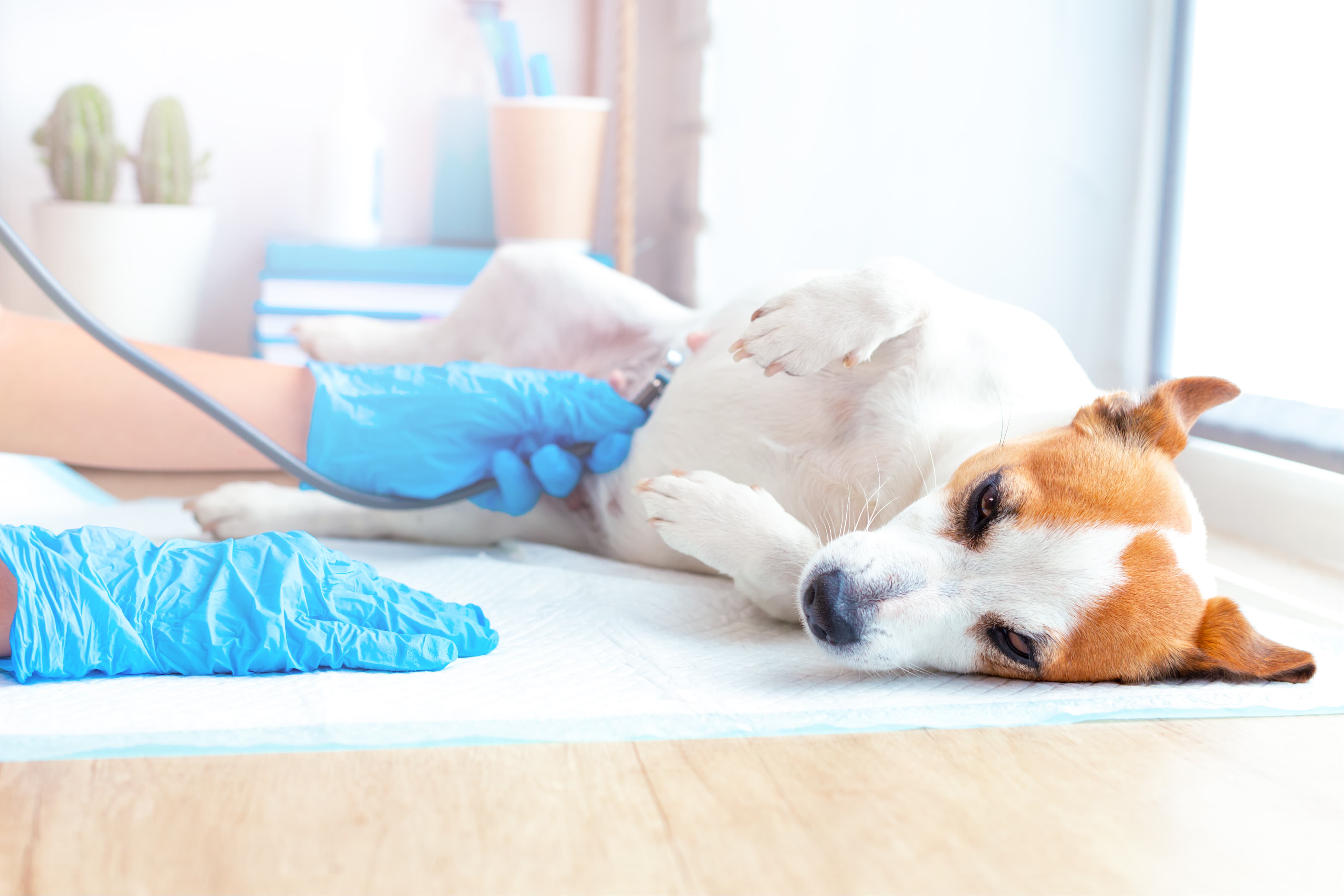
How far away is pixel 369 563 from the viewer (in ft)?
4.22

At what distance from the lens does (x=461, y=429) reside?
1330 millimetres

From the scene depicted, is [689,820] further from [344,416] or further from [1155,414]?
[344,416]

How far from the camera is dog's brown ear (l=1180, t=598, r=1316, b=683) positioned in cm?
97

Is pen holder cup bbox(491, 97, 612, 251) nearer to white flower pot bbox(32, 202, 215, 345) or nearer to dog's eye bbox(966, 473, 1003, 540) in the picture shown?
white flower pot bbox(32, 202, 215, 345)

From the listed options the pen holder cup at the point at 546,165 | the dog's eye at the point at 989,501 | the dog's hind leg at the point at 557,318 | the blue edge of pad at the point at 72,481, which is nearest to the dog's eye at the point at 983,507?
the dog's eye at the point at 989,501

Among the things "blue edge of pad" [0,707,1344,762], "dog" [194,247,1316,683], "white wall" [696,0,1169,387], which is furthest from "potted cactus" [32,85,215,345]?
"blue edge of pad" [0,707,1344,762]

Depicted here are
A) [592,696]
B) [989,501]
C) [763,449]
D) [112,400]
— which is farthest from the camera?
[112,400]

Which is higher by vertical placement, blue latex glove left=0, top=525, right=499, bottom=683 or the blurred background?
the blurred background

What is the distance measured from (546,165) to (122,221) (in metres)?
0.81

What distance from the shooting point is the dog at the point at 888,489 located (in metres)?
0.95

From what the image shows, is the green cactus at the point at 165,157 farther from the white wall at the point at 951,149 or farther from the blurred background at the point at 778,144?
the white wall at the point at 951,149

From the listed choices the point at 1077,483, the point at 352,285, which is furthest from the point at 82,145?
the point at 1077,483

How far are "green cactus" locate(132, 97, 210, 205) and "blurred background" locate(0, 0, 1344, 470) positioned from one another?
0.15ft

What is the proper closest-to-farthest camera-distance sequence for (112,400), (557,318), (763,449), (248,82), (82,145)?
1. (763,449)
2. (112,400)
3. (557,318)
4. (82,145)
5. (248,82)
